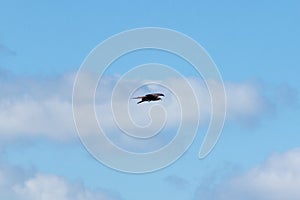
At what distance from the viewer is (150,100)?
120250 mm
